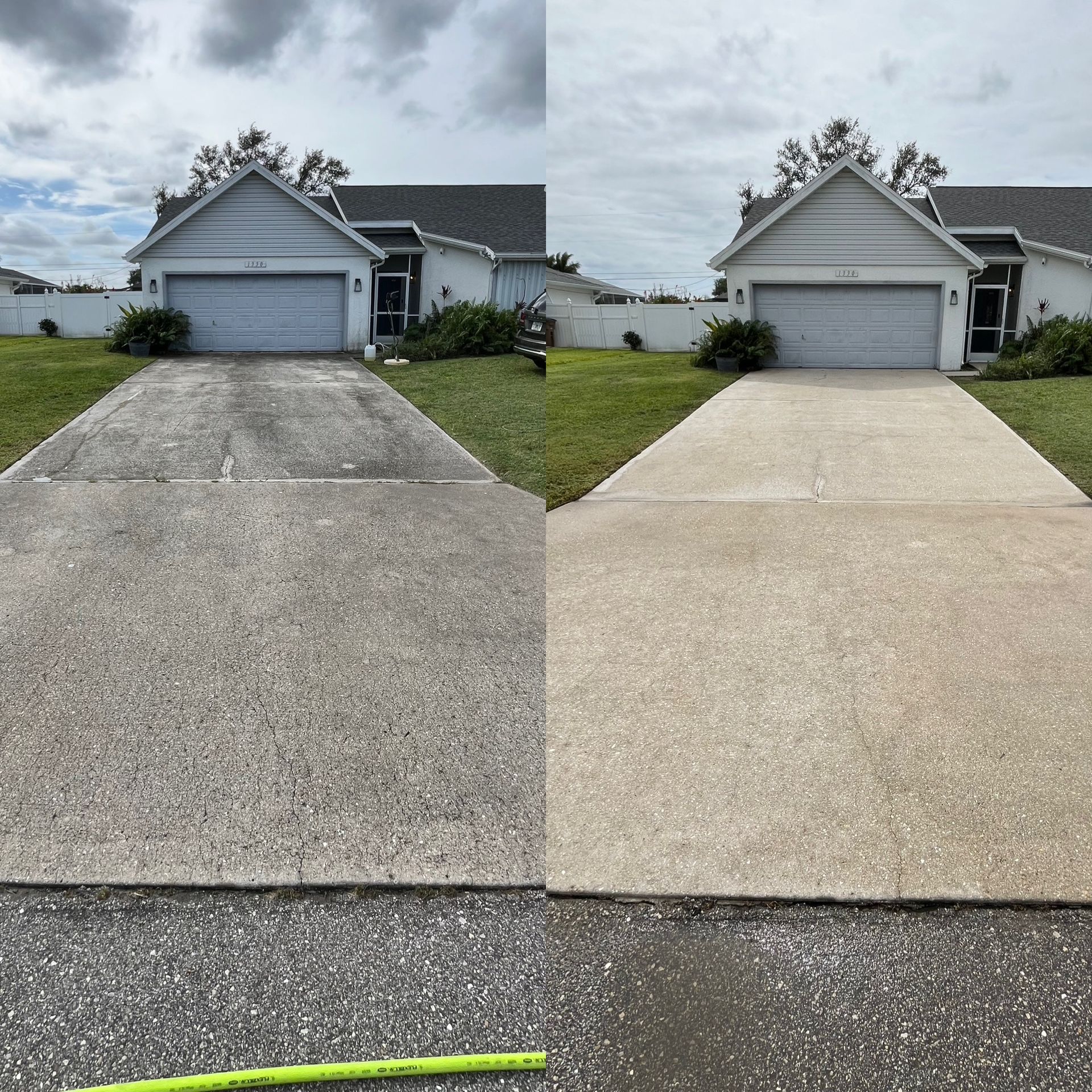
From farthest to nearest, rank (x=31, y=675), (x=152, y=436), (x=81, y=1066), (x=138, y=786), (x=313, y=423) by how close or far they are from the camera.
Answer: (x=313, y=423), (x=152, y=436), (x=31, y=675), (x=138, y=786), (x=81, y=1066)

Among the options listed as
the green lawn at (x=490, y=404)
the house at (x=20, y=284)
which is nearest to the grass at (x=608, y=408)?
the green lawn at (x=490, y=404)

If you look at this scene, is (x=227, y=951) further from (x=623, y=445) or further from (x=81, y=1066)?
(x=623, y=445)

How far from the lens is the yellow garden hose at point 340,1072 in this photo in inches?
93.4

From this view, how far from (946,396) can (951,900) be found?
14095mm

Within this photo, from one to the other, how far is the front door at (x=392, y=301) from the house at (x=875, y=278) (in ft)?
27.5

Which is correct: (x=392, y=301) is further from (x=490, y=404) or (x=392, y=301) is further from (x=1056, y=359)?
(x=1056, y=359)

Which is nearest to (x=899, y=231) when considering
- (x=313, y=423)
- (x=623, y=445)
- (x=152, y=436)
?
(x=623, y=445)

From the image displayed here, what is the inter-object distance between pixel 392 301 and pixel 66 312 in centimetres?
1016

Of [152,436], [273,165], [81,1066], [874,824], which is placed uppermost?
[273,165]

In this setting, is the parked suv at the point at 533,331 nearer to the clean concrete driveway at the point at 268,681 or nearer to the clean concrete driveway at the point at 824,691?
the clean concrete driveway at the point at 268,681

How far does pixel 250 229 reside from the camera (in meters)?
21.7

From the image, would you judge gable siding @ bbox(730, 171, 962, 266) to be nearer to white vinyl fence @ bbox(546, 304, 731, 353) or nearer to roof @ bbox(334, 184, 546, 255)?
white vinyl fence @ bbox(546, 304, 731, 353)

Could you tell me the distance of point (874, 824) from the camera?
3459 mm

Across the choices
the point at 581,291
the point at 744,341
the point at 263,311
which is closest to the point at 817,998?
the point at 744,341
